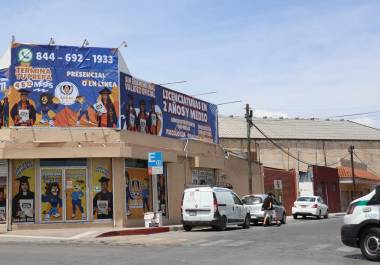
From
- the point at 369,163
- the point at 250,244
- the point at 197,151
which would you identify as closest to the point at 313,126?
the point at 369,163

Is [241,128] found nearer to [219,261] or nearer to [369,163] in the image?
[369,163]

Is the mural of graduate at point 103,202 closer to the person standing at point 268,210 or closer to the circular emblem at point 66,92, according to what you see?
the circular emblem at point 66,92

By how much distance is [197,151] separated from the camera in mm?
31812

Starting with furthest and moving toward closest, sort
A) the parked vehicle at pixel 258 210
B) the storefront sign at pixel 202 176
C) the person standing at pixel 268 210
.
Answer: the storefront sign at pixel 202 176
the parked vehicle at pixel 258 210
the person standing at pixel 268 210

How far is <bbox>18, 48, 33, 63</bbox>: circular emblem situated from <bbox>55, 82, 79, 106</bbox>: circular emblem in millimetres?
1668

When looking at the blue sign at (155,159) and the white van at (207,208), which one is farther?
the blue sign at (155,159)

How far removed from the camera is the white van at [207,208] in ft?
75.7

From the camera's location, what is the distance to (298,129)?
7938cm

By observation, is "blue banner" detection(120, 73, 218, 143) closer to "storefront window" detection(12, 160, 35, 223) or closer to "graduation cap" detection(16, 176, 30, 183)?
"storefront window" detection(12, 160, 35, 223)

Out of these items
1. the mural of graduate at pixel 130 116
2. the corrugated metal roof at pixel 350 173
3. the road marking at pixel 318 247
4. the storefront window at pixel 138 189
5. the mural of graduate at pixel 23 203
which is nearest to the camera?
the road marking at pixel 318 247

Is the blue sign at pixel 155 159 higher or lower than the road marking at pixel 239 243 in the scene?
higher

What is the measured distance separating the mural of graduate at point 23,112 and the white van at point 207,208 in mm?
7330

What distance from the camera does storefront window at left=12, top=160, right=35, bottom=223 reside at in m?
23.4

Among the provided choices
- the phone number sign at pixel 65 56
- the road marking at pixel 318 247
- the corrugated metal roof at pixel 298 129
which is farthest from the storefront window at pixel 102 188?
the corrugated metal roof at pixel 298 129
